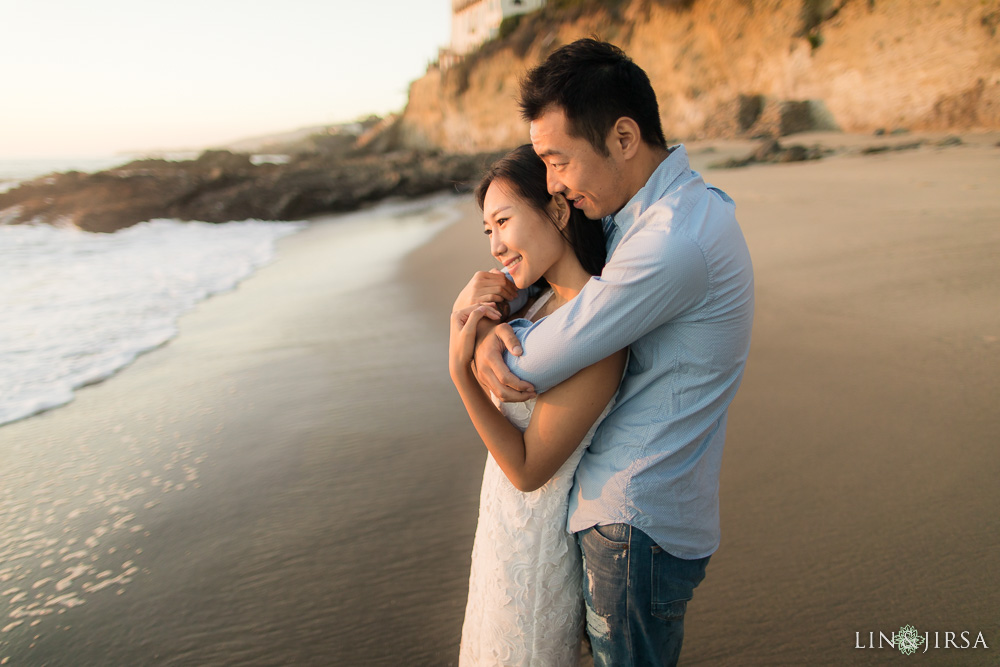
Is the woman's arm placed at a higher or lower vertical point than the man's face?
lower

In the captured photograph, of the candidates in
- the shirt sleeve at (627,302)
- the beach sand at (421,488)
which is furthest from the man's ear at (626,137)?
the beach sand at (421,488)

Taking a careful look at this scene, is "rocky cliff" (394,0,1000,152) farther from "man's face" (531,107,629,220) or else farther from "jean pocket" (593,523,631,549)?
"jean pocket" (593,523,631,549)

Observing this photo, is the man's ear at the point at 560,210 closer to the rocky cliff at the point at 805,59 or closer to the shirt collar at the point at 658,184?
the shirt collar at the point at 658,184

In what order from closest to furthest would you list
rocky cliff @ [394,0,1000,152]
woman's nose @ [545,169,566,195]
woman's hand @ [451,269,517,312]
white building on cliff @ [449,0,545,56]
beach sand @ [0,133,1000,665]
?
woman's nose @ [545,169,566,195] < woman's hand @ [451,269,517,312] < beach sand @ [0,133,1000,665] < rocky cliff @ [394,0,1000,152] < white building on cliff @ [449,0,545,56]

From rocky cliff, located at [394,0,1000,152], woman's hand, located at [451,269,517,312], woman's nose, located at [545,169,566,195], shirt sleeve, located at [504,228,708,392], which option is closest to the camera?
shirt sleeve, located at [504,228,708,392]

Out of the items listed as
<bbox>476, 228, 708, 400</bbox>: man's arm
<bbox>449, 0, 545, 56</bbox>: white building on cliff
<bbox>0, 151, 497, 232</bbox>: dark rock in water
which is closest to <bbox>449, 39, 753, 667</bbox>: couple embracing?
<bbox>476, 228, 708, 400</bbox>: man's arm

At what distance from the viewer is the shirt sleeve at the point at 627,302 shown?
1105 mm

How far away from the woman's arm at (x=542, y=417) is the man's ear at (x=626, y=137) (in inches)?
17.8

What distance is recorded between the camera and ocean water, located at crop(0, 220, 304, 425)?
4656 mm

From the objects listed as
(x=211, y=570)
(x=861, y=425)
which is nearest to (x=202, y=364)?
(x=211, y=570)

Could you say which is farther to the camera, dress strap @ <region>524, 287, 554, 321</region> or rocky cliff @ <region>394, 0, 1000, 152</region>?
rocky cliff @ <region>394, 0, 1000, 152</region>

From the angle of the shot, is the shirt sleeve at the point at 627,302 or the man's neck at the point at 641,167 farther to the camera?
the man's neck at the point at 641,167

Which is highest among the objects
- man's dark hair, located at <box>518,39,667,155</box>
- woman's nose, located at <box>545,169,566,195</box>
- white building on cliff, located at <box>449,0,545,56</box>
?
white building on cliff, located at <box>449,0,545,56</box>

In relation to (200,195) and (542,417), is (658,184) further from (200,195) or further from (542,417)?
(200,195)
